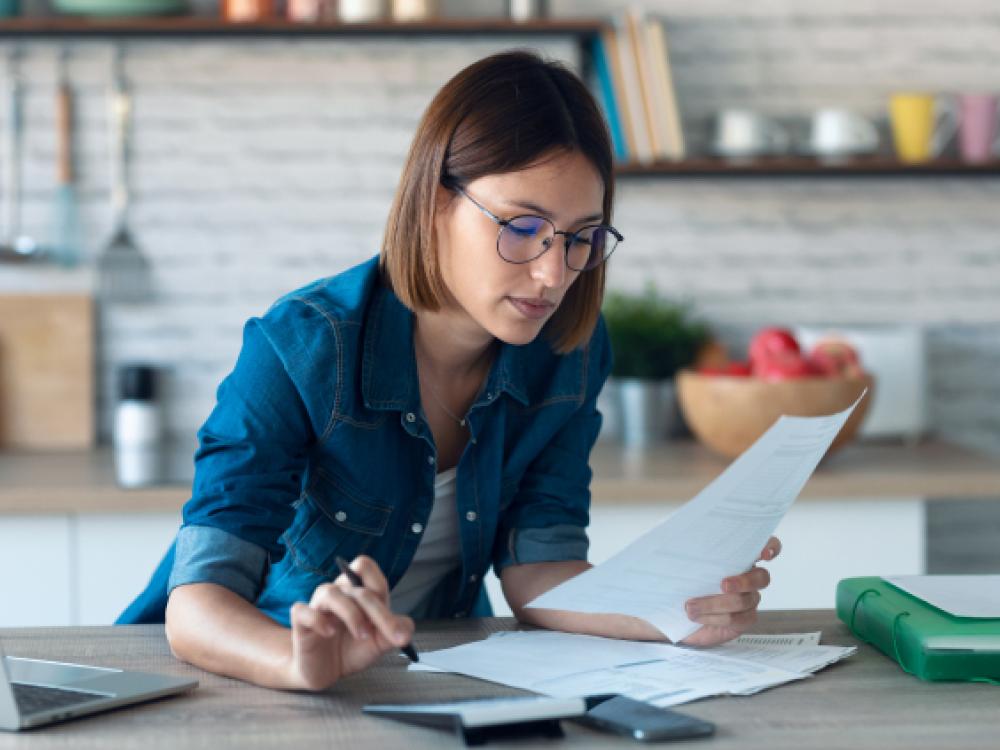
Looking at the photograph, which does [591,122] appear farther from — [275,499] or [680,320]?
[680,320]

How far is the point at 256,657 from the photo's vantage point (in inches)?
48.4

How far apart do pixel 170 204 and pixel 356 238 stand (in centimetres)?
46

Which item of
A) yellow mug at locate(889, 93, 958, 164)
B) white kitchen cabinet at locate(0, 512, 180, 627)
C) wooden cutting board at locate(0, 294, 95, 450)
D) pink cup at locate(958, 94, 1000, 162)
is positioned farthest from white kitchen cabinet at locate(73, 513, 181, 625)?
pink cup at locate(958, 94, 1000, 162)

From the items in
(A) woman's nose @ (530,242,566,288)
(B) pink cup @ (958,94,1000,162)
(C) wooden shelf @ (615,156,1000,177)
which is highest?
(B) pink cup @ (958,94,1000,162)

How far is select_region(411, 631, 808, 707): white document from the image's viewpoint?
3.97ft

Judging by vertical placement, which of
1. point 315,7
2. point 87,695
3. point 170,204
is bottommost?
point 87,695

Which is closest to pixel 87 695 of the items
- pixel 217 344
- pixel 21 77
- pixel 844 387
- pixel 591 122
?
pixel 591 122

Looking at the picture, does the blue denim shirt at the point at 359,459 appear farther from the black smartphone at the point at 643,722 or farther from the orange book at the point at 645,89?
the orange book at the point at 645,89

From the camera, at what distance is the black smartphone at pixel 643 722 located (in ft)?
3.53

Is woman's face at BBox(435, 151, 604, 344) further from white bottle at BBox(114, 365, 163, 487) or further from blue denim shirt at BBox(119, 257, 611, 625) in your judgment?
white bottle at BBox(114, 365, 163, 487)

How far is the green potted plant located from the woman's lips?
1684mm

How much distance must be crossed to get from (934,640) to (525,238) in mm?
582

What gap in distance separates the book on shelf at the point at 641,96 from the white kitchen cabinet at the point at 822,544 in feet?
3.11

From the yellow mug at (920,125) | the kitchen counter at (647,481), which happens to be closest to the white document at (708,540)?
the kitchen counter at (647,481)
